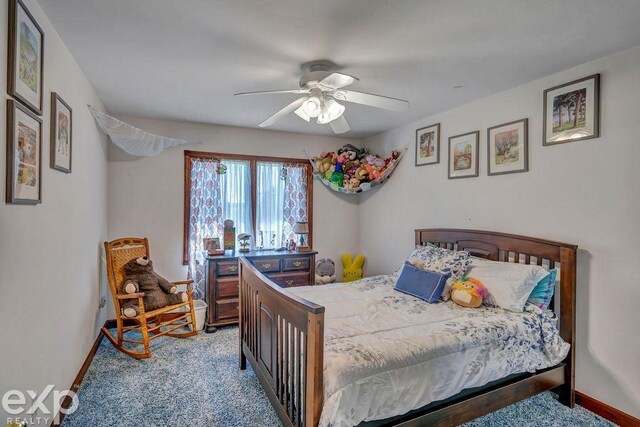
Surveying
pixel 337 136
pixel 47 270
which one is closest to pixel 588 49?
pixel 337 136

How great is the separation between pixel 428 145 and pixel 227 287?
281 cm

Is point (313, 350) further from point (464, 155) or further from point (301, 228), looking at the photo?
point (301, 228)

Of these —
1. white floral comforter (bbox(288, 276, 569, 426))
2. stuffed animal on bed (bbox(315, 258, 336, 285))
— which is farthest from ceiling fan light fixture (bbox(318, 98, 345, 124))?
stuffed animal on bed (bbox(315, 258, 336, 285))

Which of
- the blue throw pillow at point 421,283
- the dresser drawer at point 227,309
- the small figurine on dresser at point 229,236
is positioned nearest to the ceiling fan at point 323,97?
the blue throw pillow at point 421,283

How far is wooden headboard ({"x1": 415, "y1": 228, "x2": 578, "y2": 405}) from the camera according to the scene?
93.2 inches

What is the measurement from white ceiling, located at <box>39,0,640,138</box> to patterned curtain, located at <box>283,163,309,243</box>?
172cm

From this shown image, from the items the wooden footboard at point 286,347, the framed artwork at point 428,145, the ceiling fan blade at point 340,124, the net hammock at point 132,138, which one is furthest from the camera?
the framed artwork at point 428,145

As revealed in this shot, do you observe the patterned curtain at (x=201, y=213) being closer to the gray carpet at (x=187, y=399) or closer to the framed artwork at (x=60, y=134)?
the gray carpet at (x=187, y=399)

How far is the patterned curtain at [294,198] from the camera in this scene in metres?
4.57

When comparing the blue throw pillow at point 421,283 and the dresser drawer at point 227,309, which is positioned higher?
the blue throw pillow at point 421,283

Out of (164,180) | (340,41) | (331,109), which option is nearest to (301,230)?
(164,180)

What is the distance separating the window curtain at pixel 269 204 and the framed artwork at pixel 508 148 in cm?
257

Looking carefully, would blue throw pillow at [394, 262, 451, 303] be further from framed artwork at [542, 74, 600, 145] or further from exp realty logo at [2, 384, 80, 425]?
exp realty logo at [2, 384, 80, 425]

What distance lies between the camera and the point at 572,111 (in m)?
2.45
